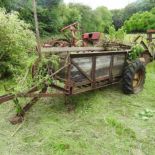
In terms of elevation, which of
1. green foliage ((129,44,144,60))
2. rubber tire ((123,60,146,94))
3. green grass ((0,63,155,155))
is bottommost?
green grass ((0,63,155,155))

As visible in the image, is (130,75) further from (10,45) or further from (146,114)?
(10,45)

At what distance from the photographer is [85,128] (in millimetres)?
4234

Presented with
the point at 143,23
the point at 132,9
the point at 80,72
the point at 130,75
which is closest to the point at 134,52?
the point at 130,75

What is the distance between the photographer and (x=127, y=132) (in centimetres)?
409

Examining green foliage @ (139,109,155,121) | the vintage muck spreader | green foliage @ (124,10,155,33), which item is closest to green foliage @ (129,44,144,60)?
the vintage muck spreader

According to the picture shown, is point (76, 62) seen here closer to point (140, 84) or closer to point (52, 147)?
point (52, 147)

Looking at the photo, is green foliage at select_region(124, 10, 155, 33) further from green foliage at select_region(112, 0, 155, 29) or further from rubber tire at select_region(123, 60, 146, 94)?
rubber tire at select_region(123, 60, 146, 94)

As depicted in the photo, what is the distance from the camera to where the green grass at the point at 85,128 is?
363cm

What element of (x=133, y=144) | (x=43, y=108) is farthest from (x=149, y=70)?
(x=133, y=144)

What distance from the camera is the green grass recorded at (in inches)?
143

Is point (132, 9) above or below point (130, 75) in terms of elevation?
above

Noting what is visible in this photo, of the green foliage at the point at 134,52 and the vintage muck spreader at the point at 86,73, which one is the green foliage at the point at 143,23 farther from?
the vintage muck spreader at the point at 86,73

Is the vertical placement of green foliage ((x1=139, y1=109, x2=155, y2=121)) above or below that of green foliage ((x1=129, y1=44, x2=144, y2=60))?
below

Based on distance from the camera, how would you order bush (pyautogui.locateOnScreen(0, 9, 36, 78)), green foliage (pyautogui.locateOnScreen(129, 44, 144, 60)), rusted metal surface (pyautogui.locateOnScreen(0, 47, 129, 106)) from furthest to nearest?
bush (pyautogui.locateOnScreen(0, 9, 36, 78)) → green foliage (pyautogui.locateOnScreen(129, 44, 144, 60)) → rusted metal surface (pyautogui.locateOnScreen(0, 47, 129, 106))
